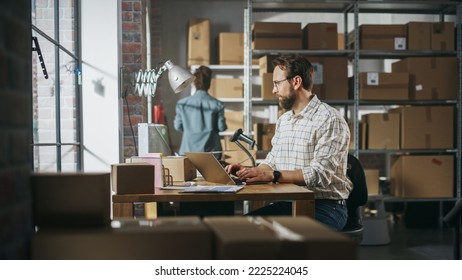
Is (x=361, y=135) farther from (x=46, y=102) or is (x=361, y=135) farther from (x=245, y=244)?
(x=245, y=244)

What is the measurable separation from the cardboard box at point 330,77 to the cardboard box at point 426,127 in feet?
1.60

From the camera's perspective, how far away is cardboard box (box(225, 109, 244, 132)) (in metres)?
5.55

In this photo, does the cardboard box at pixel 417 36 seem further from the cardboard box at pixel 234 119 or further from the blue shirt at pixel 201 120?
the cardboard box at pixel 234 119

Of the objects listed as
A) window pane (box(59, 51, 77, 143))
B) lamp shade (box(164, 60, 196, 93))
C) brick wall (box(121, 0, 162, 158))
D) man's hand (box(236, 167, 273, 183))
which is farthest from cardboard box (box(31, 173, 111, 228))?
brick wall (box(121, 0, 162, 158))

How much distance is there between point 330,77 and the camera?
4.18m

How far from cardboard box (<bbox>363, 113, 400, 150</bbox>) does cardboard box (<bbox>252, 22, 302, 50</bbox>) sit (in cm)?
81

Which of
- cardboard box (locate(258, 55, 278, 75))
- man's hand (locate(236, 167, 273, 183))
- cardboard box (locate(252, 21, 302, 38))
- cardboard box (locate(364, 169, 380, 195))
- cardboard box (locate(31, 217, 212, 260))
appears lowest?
cardboard box (locate(364, 169, 380, 195))

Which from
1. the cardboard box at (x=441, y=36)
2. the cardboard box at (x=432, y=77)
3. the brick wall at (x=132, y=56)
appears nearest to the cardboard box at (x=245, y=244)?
the brick wall at (x=132, y=56)

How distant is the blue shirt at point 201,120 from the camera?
4059 millimetres

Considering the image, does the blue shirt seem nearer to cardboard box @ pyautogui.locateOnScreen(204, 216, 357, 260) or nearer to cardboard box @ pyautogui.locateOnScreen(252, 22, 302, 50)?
cardboard box @ pyautogui.locateOnScreen(252, 22, 302, 50)

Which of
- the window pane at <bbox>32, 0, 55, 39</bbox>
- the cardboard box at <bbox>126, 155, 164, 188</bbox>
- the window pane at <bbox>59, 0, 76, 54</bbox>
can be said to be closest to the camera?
the cardboard box at <bbox>126, 155, 164, 188</bbox>
